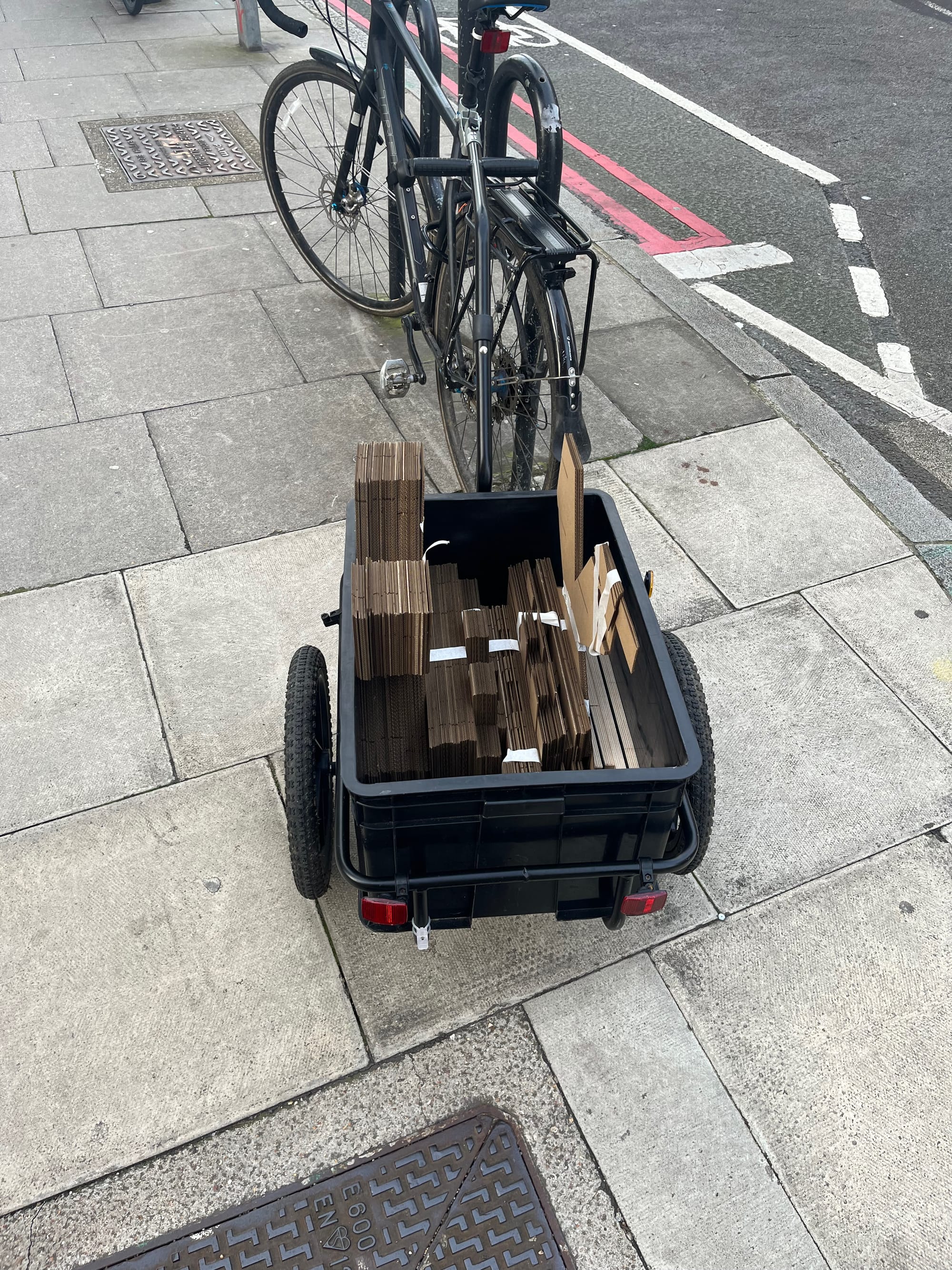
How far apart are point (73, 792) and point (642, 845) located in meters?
1.94

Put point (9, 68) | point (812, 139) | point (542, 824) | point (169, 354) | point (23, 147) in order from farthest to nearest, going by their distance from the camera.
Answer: point (9, 68)
point (812, 139)
point (23, 147)
point (169, 354)
point (542, 824)

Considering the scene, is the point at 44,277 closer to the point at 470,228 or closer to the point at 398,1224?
the point at 470,228

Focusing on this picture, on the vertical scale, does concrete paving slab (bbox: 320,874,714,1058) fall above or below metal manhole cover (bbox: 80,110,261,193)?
below

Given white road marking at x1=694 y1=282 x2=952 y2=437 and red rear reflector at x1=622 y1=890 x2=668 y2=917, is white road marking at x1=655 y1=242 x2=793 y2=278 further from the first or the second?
red rear reflector at x1=622 y1=890 x2=668 y2=917


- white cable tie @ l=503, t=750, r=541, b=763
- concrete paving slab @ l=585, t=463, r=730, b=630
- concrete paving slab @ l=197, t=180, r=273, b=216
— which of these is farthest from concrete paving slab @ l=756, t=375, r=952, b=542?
concrete paving slab @ l=197, t=180, r=273, b=216

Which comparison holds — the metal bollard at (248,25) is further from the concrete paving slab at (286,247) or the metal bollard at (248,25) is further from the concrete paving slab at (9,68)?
the concrete paving slab at (286,247)

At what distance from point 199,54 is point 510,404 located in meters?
7.04

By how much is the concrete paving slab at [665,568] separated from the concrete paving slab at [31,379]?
8.61ft

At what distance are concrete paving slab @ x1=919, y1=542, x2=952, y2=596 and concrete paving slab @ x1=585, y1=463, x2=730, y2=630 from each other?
996mm

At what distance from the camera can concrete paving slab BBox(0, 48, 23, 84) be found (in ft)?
26.3

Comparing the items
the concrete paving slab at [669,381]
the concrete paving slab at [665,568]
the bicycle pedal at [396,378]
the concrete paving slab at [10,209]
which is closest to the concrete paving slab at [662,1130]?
the concrete paving slab at [665,568]

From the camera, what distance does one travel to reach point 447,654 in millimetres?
2744

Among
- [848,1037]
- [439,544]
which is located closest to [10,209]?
[439,544]

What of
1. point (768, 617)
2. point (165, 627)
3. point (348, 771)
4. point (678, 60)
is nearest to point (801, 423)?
point (768, 617)
